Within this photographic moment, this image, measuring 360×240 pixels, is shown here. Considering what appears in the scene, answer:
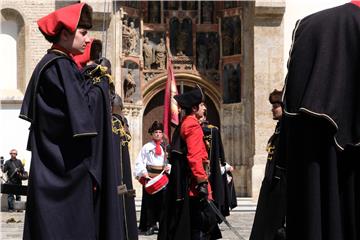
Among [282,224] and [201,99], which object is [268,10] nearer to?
[201,99]

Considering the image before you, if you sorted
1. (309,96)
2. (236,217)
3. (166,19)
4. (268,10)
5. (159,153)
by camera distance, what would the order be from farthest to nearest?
(166,19) → (268,10) → (236,217) → (159,153) → (309,96)

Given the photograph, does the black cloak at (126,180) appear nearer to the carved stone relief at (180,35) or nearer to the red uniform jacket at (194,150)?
the red uniform jacket at (194,150)

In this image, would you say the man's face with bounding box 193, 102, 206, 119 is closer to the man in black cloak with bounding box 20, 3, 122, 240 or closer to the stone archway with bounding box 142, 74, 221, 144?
the man in black cloak with bounding box 20, 3, 122, 240

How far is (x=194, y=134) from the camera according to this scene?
8.59m

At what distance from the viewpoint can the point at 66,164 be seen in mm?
4820

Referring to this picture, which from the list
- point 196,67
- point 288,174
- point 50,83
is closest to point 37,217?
point 50,83

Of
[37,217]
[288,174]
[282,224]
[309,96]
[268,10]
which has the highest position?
[268,10]

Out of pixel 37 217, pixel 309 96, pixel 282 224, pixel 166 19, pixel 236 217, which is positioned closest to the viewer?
pixel 309 96

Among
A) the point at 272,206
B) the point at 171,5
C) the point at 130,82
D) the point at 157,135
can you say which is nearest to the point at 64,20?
the point at 272,206

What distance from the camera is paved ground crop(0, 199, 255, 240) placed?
12094 millimetres

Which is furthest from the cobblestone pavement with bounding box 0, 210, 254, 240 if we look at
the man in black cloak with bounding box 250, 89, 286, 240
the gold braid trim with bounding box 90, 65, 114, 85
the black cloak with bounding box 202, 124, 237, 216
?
Answer: the gold braid trim with bounding box 90, 65, 114, 85

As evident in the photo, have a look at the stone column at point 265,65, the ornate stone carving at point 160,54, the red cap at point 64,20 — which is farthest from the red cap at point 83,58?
the ornate stone carving at point 160,54

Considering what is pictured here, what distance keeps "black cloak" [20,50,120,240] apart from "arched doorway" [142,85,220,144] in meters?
18.6

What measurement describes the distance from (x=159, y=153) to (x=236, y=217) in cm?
405
